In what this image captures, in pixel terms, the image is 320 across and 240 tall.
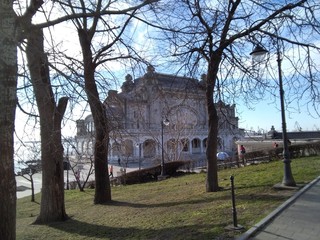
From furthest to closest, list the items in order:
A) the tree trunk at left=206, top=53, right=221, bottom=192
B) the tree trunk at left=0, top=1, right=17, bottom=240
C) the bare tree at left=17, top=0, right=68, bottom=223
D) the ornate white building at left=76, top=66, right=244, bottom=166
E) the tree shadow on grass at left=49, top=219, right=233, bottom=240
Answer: the tree trunk at left=206, top=53, right=221, bottom=192 < the ornate white building at left=76, top=66, right=244, bottom=166 < the tree shadow on grass at left=49, top=219, right=233, bottom=240 < the bare tree at left=17, top=0, right=68, bottom=223 < the tree trunk at left=0, top=1, right=17, bottom=240

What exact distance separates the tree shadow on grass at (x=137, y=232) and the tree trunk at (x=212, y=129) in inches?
190

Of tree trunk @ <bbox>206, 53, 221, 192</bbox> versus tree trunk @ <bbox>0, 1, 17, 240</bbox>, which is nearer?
tree trunk @ <bbox>0, 1, 17, 240</bbox>

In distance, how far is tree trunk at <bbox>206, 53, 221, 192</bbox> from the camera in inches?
515

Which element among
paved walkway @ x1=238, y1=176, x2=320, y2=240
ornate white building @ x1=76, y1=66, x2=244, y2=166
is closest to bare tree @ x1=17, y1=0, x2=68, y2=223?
ornate white building @ x1=76, y1=66, x2=244, y2=166

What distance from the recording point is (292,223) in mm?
7438

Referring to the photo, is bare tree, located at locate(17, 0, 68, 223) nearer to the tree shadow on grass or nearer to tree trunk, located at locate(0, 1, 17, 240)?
tree trunk, located at locate(0, 1, 17, 240)

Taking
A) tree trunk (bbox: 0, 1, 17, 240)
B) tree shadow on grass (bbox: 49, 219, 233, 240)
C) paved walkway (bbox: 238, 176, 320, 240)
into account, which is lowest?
tree shadow on grass (bbox: 49, 219, 233, 240)

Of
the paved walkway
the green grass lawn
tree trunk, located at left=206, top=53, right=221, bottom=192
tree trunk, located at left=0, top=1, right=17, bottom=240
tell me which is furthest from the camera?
tree trunk, located at left=206, top=53, right=221, bottom=192

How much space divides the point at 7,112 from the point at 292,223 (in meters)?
5.95

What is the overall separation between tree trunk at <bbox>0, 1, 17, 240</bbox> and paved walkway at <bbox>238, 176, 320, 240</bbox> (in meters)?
3.98

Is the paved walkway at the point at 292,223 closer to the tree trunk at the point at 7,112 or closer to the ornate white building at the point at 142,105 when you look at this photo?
the tree trunk at the point at 7,112

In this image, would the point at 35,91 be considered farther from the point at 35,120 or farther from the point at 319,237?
the point at 319,237

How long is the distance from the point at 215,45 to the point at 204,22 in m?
0.93

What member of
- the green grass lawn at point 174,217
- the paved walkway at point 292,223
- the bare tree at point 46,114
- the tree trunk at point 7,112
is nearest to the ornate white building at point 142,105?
the bare tree at point 46,114
